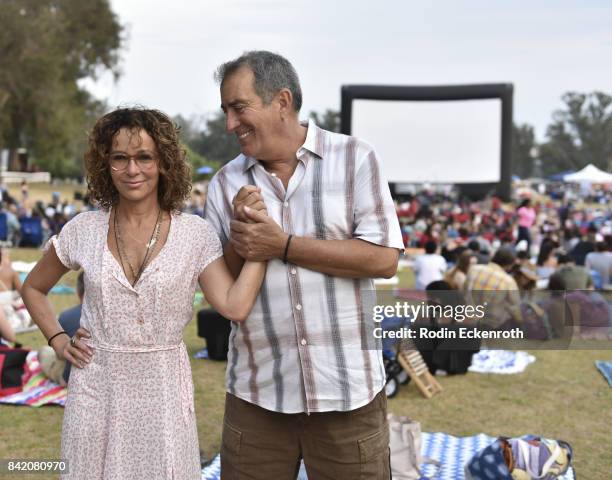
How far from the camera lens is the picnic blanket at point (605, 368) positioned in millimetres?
7930

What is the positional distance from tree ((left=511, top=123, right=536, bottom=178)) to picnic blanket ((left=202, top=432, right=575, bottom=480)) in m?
99.4

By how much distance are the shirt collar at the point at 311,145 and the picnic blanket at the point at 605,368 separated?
6287mm

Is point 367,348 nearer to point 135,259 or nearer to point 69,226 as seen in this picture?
point 135,259

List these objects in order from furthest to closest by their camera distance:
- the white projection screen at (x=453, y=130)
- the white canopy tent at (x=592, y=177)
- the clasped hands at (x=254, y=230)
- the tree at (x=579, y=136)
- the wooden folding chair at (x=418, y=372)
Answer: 1. the tree at (x=579, y=136)
2. the white canopy tent at (x=592, y=177)
3. the white projection screen at (x=453, y=130)
4. the wooden folding chair at (x=418, y=372)
5. the clasped hands at (x=254, y=230)

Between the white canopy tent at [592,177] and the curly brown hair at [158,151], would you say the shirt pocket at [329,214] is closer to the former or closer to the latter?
the curly brown hair at [158,151]

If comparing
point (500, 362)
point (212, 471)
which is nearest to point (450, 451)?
point (212, 471)

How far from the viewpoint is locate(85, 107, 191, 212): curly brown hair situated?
2.37 m

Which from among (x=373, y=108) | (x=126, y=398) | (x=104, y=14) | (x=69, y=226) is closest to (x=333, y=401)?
(x=126, y=398)

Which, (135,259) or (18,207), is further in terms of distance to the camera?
(18,207)

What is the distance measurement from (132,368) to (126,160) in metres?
0.63

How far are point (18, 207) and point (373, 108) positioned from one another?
9.92 m

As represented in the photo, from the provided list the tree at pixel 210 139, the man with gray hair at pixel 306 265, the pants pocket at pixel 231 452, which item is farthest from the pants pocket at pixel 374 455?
the tree at pixel 210 139

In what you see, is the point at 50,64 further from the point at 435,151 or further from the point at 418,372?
the point at 418,372

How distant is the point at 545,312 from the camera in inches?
345
